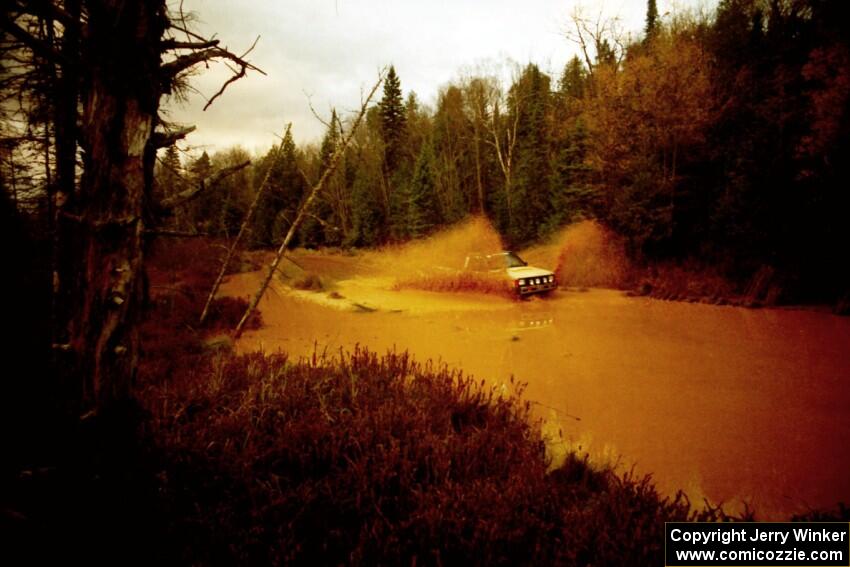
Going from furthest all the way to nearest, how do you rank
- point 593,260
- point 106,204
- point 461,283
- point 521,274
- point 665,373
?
point 593,260
point 461,283
point 521,274
point 665,373
point 106,204

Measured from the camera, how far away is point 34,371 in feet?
15.3

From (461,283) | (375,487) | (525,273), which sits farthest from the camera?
(461,283)

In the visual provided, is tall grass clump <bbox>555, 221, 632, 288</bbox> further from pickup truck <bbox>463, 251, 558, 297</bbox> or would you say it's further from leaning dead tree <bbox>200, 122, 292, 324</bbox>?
leaning dead tree <bbox>200, 122, 292, 324</bbox>

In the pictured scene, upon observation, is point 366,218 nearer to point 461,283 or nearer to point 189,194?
point 461,283

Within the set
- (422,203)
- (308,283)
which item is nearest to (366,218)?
(422,203)

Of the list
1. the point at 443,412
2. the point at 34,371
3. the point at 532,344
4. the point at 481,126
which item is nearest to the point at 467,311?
the point at 532,344

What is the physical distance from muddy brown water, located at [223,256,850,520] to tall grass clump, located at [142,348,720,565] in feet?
3.40

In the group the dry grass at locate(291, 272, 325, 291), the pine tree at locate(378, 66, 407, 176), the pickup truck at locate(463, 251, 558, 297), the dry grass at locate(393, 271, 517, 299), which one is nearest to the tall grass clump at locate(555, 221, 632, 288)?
the pickup truck at locate(463, 251, 558, 297)

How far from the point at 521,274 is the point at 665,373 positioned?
25.1ft

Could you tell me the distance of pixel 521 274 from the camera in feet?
51.2

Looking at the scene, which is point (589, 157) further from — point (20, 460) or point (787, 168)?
point (20, 460)

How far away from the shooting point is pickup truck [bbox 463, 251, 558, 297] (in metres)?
15.5

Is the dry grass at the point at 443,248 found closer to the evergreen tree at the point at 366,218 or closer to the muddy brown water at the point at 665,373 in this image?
the evergreen tree at the point at 366,218

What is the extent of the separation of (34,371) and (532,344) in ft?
30.8
